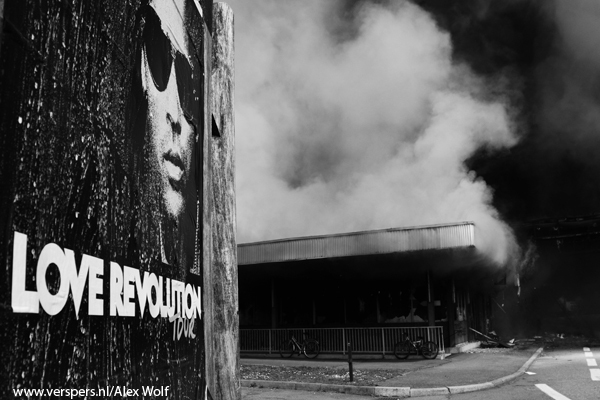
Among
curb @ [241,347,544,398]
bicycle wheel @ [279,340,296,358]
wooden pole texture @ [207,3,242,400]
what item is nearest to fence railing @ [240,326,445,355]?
bicycle wheel @ [279,340,296,358]

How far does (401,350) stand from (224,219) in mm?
17220

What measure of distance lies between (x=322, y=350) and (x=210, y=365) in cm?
1886

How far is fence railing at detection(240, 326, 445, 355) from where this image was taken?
65.4 feet

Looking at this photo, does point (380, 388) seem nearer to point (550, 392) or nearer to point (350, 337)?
point (550, 392)

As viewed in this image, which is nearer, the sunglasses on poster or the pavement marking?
the sunglasses on poster

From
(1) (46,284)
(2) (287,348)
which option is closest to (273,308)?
(2) (287,348)

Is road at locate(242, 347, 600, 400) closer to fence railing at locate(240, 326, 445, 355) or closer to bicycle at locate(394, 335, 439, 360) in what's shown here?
bicycle at locate(394, 335, 439, 360)

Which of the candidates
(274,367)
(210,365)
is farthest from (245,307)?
(210,365)

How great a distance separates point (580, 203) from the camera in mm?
38250

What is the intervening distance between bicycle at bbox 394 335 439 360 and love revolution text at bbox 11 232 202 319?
17617mm

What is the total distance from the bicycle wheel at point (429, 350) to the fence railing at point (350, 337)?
553 mm

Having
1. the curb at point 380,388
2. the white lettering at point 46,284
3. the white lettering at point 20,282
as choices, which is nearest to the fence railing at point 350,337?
the curb at point 380,388

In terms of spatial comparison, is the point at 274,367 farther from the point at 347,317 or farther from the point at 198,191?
the point at 198,191

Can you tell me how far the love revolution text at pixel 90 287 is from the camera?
1.11m
